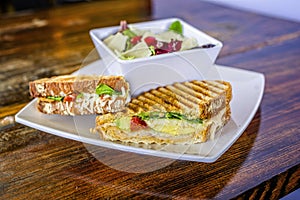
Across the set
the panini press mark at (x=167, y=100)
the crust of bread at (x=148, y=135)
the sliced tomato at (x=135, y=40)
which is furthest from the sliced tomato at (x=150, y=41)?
the crust of bread at (x=148, y=135)

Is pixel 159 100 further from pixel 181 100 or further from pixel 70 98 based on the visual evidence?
pixel 70 98

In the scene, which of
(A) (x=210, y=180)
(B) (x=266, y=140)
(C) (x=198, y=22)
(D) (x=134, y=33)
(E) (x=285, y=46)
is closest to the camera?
(A) (x=210, y=180)

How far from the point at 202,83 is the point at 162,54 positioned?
108 millimetres

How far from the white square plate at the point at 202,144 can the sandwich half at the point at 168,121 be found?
2cm

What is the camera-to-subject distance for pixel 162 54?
87cm

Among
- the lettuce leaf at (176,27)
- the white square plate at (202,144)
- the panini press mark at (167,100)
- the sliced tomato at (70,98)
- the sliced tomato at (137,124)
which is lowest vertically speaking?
the white square plate at (202,144)

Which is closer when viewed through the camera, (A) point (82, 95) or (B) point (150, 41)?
(A) point (82, 95)

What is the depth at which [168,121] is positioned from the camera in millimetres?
782

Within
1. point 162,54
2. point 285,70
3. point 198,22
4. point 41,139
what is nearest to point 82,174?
point 41,139

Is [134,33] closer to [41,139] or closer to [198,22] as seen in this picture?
[41,139]

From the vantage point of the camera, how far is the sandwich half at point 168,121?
77 centimetres

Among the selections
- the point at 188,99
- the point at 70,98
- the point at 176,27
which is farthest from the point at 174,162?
the point at 176,27

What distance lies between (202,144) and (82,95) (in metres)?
0.27

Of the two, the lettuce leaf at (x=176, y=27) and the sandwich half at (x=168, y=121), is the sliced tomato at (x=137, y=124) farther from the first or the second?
the lettuce leaf at (x=176, y=27)
